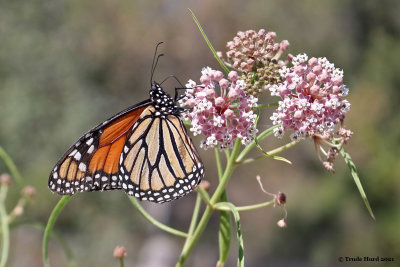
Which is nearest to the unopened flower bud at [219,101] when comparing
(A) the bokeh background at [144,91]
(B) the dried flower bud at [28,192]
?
(B) the dried flower bud at [28,192]

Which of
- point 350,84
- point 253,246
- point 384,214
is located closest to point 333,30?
point 350,84

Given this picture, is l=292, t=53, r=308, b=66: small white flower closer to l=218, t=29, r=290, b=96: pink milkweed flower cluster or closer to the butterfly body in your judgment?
l=218, t=29, r=290, b=96: pink milkweed flower cluster

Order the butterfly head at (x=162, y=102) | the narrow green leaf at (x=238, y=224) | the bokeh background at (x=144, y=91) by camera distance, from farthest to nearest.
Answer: the bokeh background at (x=144, y=91) < the butterfly head at (x=162, y=102) < the narrow green leaf at (x=238, y=224)

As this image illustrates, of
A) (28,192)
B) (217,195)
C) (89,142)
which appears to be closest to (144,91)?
(28,192)

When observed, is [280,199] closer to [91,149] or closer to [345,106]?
[345,106]

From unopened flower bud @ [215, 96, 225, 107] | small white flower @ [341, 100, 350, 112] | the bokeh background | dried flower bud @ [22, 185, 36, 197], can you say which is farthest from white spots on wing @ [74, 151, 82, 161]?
the bokeh background

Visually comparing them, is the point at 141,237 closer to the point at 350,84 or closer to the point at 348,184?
the point at 348,184

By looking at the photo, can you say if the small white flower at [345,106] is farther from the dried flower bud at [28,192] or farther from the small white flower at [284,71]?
the dried flower bud at [28,192]

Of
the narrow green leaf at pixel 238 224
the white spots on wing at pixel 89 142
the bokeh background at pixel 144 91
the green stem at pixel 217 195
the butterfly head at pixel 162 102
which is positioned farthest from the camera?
the bokeh background at pixel 144 91
